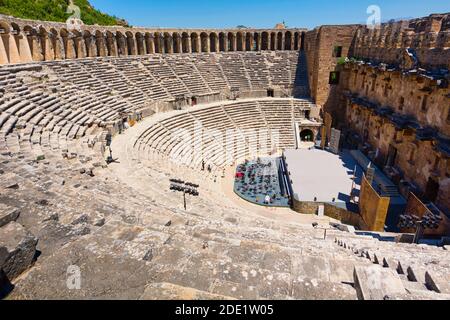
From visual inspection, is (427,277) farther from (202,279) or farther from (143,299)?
(143,299)

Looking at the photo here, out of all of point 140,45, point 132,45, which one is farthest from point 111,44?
point 140,45

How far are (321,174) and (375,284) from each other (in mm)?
14941

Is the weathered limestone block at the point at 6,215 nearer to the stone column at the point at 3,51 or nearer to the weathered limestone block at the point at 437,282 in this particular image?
the weathered limestone block at the point at 437,282

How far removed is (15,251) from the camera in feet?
12.0

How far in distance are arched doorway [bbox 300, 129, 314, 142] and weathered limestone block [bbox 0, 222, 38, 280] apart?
24.3 meters

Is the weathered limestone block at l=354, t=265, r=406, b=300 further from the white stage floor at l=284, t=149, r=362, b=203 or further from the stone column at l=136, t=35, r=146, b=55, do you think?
the stone column at l=136, t=35, r=146, b=55

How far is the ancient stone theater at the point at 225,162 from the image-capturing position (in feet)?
13.4

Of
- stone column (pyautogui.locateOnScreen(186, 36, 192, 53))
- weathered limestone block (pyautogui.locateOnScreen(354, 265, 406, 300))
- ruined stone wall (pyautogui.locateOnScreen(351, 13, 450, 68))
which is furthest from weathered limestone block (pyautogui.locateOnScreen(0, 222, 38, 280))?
stone column (pyautogui.locateOnScreen(186, 36, 192, 53))

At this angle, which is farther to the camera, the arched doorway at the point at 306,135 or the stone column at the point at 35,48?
the arched doorway at the point at 306,135

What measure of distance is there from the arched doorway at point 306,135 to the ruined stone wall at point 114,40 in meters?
12.3

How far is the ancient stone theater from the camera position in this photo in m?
4.10

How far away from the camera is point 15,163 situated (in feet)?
29.9

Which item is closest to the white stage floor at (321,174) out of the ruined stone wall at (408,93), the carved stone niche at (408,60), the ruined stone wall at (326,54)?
the ruined stone wall at (408,93)

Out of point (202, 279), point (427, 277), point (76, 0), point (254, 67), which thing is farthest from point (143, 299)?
point (76, 0)
